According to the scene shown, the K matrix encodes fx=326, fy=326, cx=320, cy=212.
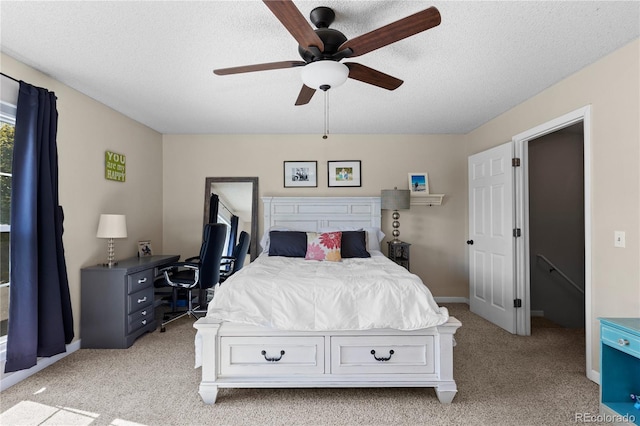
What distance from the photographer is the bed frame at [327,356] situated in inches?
86.0

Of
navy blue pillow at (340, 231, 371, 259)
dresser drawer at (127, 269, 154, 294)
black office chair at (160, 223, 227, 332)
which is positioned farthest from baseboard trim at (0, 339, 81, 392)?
navy blue pillow at (340, 231, 371, 259)

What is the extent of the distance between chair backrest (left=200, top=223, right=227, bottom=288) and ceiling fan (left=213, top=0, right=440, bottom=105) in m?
1.90

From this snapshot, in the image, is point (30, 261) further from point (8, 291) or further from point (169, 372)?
point (169, 372)

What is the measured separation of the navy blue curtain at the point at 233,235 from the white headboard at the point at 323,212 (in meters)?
0.44

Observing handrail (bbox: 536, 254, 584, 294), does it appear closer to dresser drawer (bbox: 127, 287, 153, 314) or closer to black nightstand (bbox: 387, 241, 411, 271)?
black nightstand (bbox: 387, 241, 411, 271)

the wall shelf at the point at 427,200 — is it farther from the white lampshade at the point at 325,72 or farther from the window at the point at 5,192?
the window at the point at 5,192

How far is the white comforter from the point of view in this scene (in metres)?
2.22

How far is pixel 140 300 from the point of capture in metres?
3.28

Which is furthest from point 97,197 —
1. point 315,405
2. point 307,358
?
point 315,405

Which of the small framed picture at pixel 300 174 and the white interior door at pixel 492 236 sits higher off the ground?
the small framed picture at pixel 300 174

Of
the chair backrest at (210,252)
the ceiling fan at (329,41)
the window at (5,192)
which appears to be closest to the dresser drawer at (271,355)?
the chair backrest at (210,252)

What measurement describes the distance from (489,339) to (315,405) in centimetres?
208

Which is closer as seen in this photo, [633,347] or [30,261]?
[633,347]

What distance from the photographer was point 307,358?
7.33 ft
